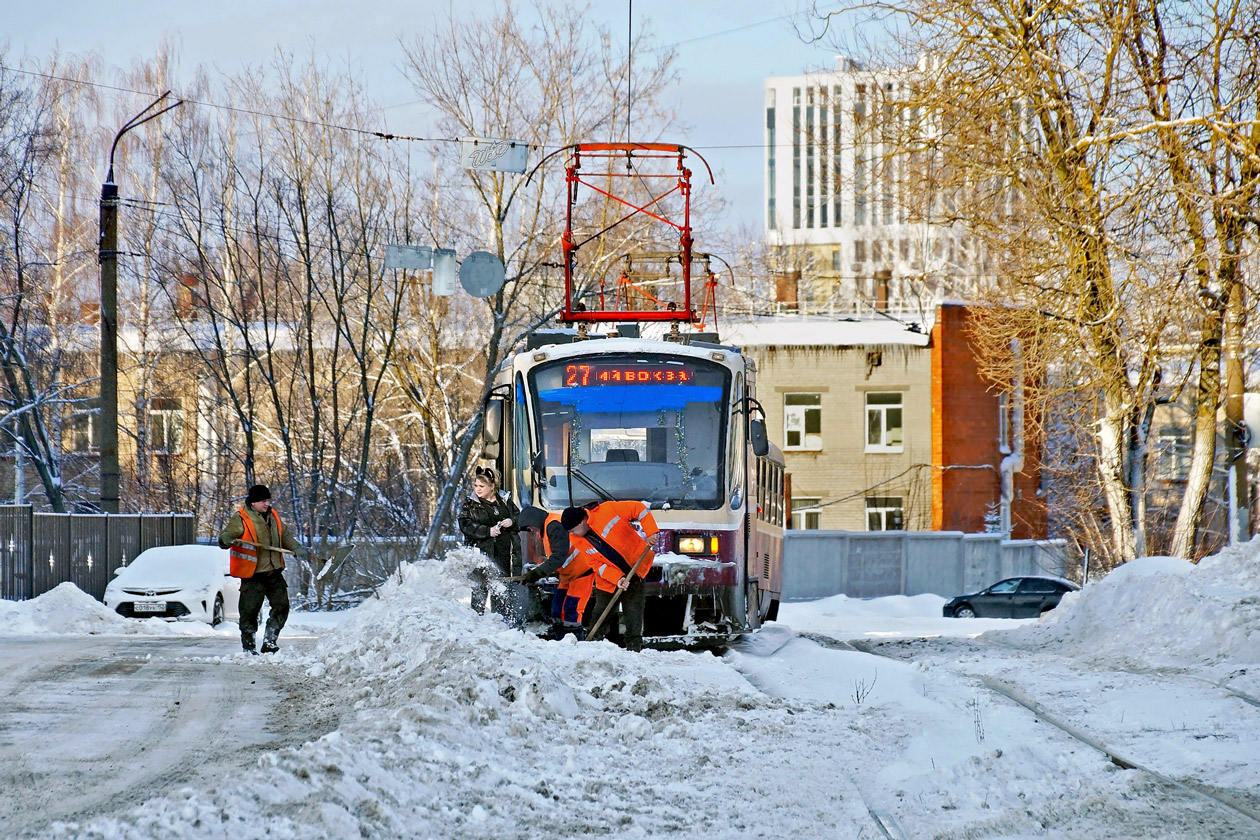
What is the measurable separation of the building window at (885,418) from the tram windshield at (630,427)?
27.5 m

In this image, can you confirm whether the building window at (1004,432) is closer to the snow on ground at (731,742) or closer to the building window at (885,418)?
the building window at (885,418)

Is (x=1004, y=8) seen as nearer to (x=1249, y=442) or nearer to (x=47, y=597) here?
(x=1249, y=442)

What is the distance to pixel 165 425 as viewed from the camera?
42469 mm

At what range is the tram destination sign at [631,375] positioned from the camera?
1527 centimetres

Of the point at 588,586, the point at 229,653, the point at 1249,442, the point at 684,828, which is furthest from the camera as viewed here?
the point at 1249,442

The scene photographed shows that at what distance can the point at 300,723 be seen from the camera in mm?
9188

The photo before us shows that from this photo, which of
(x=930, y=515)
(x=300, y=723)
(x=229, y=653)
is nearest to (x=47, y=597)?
(x=229, y=653)

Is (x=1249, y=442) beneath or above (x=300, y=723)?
above

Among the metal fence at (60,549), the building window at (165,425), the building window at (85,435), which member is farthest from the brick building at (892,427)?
the metal fence at (60,549)

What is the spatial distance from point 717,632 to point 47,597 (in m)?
9.45

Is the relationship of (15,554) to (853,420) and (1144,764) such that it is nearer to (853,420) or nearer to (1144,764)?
(1144,764)

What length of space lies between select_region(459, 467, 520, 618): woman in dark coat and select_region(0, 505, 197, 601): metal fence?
10941mm

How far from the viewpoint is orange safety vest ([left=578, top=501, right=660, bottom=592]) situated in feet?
42.7

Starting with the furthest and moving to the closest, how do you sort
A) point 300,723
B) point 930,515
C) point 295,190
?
point 930,515 < point 295,190 < point 300,723
